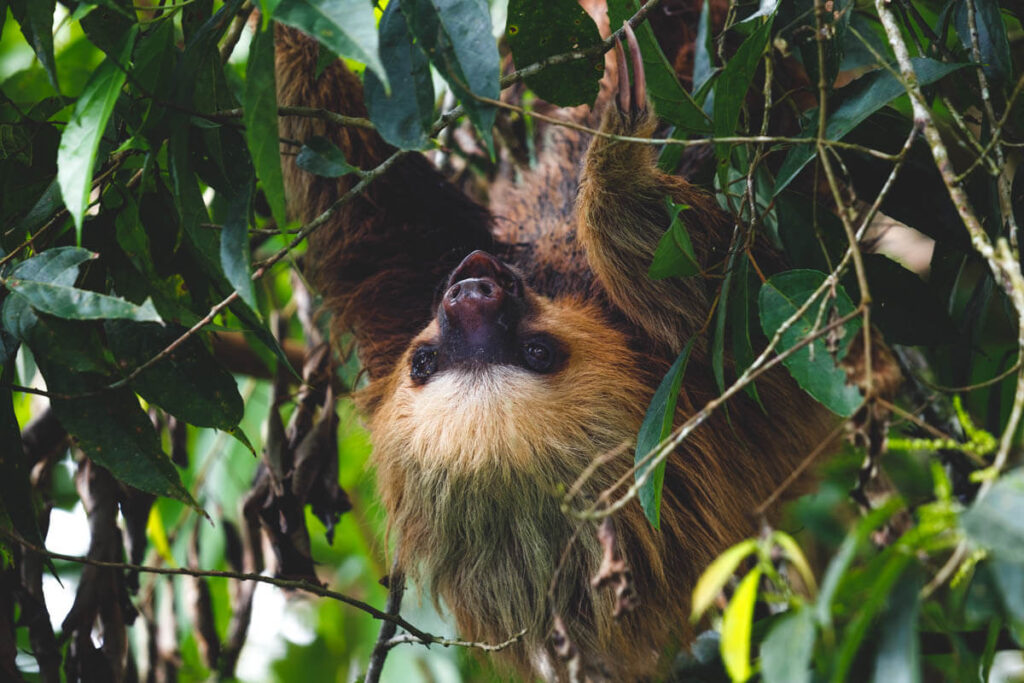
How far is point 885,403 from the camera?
4.41ft

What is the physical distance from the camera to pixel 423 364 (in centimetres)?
292

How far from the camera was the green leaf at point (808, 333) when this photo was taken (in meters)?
1.65

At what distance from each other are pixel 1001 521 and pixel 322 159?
1436 mm

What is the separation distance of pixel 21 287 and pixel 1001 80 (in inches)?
84.4

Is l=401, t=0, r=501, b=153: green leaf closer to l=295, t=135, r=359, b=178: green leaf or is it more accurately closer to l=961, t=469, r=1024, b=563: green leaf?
l=295, t=135, r=359, b=178: green leaf

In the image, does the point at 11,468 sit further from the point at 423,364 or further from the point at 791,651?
the point at 791,651

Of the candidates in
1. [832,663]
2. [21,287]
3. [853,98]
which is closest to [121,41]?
[21,287]

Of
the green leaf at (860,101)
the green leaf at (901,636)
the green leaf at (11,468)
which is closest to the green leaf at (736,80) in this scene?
the green leaf at (860,101)

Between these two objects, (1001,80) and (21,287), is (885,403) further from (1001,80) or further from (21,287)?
(21,287)

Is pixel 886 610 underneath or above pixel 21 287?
underneath

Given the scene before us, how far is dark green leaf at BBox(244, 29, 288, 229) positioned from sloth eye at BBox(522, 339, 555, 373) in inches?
50.0

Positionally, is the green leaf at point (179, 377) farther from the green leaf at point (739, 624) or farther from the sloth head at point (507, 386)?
the green leaf at point (739, 624)

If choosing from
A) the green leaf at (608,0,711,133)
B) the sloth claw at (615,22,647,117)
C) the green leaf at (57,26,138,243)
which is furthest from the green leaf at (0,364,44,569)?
the sloth claw at (615,22,647,117)

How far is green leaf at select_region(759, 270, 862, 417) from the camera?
1.65 m
